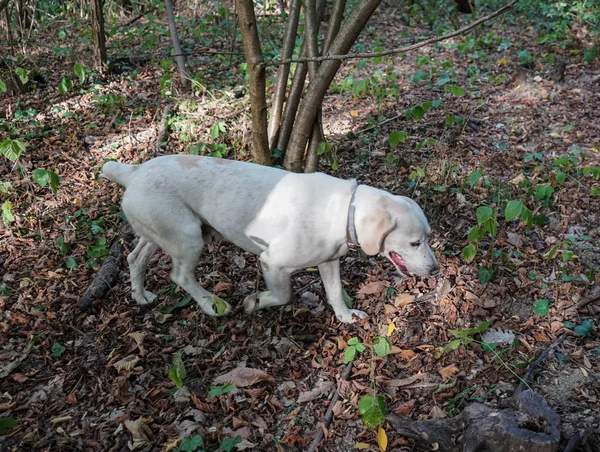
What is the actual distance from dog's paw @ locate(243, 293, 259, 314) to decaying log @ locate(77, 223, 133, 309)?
49.0 inches

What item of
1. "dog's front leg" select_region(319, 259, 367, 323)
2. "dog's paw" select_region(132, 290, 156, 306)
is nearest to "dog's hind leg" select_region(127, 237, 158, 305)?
"dog's paw" select_region(132, 290, 156, 306)

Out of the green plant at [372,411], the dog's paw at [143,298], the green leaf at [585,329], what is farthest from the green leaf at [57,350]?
the green leaf at [585,329]

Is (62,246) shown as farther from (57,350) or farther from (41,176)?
(57,350)

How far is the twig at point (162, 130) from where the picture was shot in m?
5.99

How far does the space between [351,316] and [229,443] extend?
1.46 m

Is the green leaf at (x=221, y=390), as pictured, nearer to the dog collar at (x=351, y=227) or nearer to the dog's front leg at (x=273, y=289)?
the dog's front leg at (x=273, y=289)

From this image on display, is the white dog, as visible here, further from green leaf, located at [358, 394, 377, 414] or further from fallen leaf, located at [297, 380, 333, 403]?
green leaf, located at [358, 394, 377, 414]

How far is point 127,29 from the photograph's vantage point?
34.4 ft

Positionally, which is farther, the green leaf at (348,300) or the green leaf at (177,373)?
the green leaf at (348,300)

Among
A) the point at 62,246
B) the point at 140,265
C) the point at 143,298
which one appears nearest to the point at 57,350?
the point at 143,298

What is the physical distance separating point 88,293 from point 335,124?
3.89 meters

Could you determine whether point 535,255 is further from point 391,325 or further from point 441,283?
point 391,325

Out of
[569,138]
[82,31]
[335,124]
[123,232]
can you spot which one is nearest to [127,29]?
[82,31]

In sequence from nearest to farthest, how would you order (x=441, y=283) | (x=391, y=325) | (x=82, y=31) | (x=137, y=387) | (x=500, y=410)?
(x=500, y=410), (x=137, y=387), (x=391, y=325), (x=441, y=283), (x=82, y=31)
